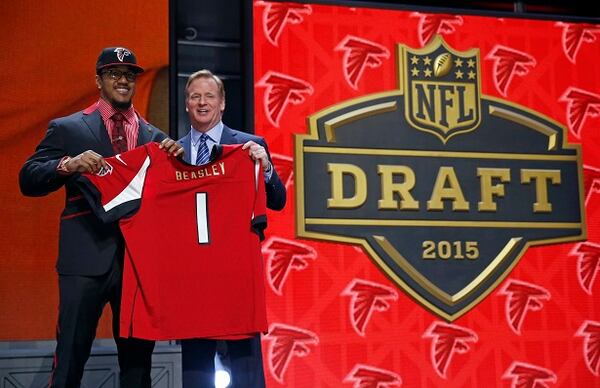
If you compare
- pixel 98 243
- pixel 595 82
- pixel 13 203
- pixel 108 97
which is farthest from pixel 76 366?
pixel 595 82

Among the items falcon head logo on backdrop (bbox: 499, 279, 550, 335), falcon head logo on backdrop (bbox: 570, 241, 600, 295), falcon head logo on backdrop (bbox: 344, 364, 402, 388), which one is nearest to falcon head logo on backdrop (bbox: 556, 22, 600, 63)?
falcon head logo on backdrop (bbox: 570, 241, 600, 295)

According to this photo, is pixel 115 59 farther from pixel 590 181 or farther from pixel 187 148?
pixel 590 181

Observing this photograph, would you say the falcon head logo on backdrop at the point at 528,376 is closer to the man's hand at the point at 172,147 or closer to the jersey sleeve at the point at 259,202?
the jersey sleeve at the point at 259,202

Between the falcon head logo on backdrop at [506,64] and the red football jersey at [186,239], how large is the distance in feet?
6.88

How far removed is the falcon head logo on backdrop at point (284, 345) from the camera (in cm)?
393

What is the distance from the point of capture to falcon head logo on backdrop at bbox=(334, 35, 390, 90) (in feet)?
13.9

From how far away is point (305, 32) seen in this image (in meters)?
4.21

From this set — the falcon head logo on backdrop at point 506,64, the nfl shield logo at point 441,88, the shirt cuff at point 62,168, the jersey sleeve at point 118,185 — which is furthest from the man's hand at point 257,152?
the falcon head logo on backdrop at point 506,64

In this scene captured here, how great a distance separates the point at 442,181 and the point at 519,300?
716 mm

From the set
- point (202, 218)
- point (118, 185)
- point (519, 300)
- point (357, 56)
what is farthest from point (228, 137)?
point (519, 300)

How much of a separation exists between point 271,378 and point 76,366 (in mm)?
1477

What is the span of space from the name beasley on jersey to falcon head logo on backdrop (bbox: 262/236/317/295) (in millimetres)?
1259

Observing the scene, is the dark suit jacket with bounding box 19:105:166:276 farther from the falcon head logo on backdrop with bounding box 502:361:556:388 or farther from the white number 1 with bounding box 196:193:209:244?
the falcon head logo on backdrop with bounding box 502:361:556:388

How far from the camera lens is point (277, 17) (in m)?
4.18
